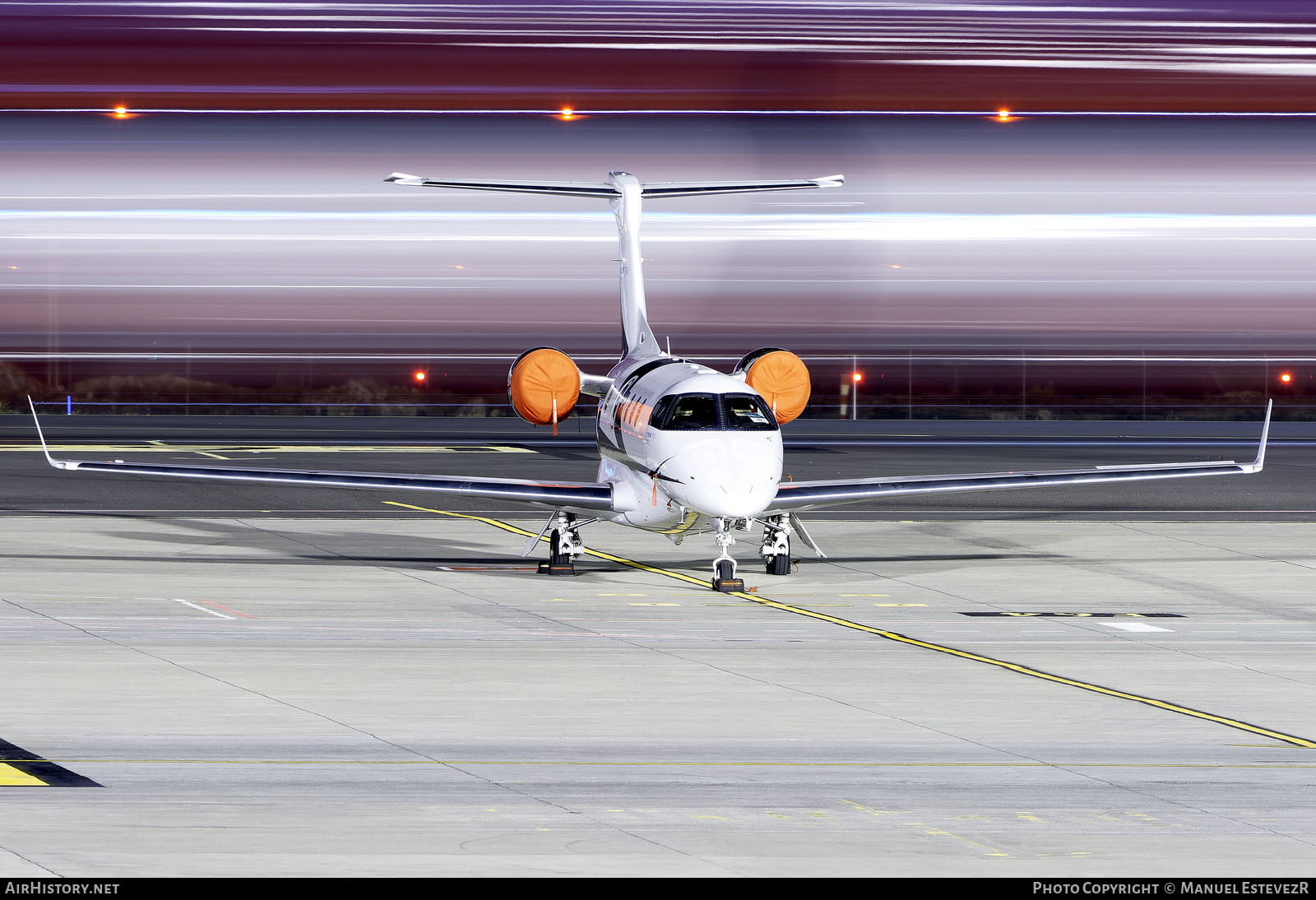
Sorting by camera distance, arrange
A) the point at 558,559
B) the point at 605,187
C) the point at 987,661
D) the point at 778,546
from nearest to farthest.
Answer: the point at 987,661, the point at 558,559, the point at 778,546, the point at 605,187

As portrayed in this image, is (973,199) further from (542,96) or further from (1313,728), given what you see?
(1313,728)

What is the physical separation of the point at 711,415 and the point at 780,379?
3.87 meters

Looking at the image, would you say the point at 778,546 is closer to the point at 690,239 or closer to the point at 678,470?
the point at 678,470

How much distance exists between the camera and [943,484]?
20844 mm

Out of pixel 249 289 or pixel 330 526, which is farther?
pixel 249 289

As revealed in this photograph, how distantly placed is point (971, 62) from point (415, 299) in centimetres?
1351

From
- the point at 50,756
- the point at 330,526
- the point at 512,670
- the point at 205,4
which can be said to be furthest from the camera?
the point at 205,4

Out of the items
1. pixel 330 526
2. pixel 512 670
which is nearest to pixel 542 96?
pixel 330 526

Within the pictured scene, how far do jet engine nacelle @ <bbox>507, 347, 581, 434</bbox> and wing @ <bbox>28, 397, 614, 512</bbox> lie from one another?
1576mm

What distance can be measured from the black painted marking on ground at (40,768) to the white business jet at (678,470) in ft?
31.2

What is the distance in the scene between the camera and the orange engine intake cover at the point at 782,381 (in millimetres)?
22797

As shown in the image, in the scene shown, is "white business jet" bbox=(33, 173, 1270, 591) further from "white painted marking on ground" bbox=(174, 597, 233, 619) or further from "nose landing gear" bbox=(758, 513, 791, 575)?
"white painted marking on ground" bbox=(174, 597, 233, 619)

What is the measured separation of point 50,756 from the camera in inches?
405

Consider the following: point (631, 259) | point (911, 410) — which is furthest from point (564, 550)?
point (911, 410)
